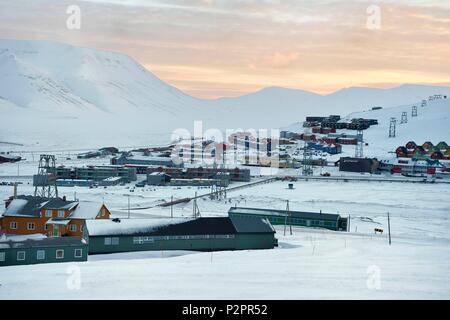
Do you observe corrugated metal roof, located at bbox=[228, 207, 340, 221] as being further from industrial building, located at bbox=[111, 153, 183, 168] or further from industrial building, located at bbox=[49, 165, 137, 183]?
industrial building, located at bbox=[111, 153, 183, 168]

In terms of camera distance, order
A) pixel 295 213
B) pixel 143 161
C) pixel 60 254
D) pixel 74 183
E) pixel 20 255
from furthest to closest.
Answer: pixel 143 161 < pixel 74 183 < pixel 295 213 < pixel 60 254 < pixel 20 255

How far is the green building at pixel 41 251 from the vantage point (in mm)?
9164

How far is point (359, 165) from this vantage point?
32625 mm

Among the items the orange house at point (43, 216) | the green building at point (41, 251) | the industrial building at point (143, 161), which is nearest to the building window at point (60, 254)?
the green building at point (41, 251)

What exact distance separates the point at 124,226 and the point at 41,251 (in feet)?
6.66

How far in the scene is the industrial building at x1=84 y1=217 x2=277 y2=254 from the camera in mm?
10766

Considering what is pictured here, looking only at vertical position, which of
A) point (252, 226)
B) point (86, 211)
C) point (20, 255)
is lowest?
point (20, 255)

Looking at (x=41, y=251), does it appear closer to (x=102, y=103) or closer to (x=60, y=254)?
(x=60, y=254)

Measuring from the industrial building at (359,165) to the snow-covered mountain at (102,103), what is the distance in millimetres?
37121

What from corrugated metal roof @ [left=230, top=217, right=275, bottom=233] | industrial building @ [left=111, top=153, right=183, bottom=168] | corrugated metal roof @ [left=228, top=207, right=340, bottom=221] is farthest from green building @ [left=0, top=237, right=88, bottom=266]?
industrial building @ [left=111, top=153, right=183, bottom=168]

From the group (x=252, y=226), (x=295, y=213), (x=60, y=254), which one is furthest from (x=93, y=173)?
(x=60, y=254)

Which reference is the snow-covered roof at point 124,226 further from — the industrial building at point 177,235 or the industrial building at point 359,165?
the industrial building at point 359,165

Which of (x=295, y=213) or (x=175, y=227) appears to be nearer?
(x=175, y=227)

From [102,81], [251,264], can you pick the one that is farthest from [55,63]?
[251,264]
